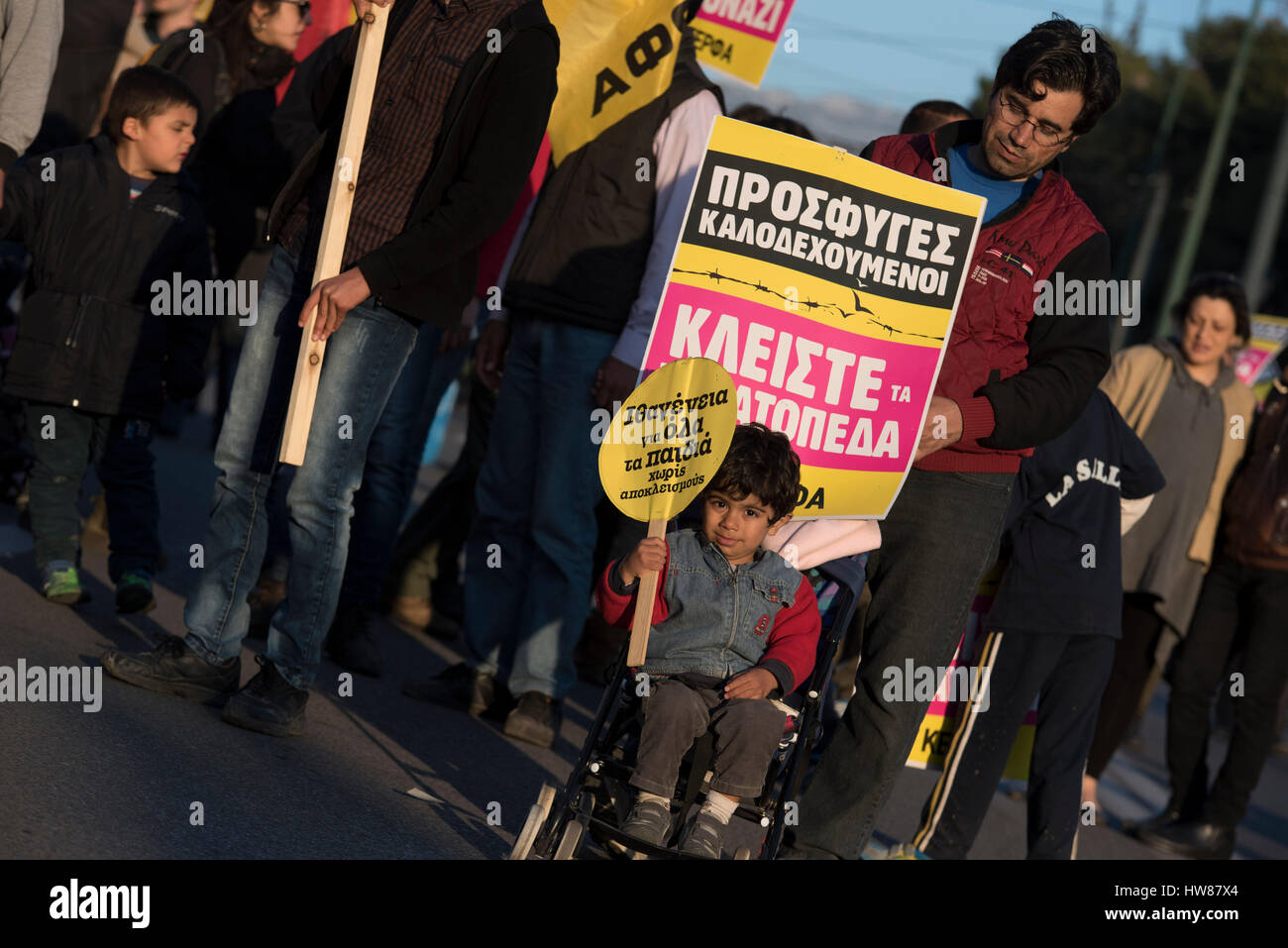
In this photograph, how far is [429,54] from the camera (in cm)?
477

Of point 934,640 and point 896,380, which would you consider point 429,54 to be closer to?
point 896,380

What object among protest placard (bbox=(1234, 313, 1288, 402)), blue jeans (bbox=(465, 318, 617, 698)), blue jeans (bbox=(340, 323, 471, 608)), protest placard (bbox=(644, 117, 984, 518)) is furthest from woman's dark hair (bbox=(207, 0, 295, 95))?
protest placard (bbox=(1234, 313, 1288, 402))

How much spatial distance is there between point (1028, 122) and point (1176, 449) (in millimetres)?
3283

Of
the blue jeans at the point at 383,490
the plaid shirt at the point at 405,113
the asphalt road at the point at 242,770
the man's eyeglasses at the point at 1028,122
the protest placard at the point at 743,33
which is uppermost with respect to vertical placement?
the protest placard at the point at 743,33

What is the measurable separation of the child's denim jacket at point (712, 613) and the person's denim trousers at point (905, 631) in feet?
1.32

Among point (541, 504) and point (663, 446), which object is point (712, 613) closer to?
point (663, 446)

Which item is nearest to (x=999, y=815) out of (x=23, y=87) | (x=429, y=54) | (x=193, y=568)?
(x=193, y=568)

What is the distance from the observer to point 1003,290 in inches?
180

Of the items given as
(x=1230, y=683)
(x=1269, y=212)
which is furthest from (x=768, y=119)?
(x=1269, y=212)

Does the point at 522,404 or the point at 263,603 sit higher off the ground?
the point at 522,404

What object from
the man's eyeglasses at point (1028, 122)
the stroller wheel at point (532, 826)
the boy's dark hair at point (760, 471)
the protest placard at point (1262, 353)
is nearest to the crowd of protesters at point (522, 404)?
the man's eyeglasses at point (1028, 122)

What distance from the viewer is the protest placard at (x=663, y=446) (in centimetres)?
405

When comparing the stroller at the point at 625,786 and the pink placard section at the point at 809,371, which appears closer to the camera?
the stroller at the point at 625,786

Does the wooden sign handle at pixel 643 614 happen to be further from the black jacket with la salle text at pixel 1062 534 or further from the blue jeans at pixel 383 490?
the blue jeans at pixel 383 490
